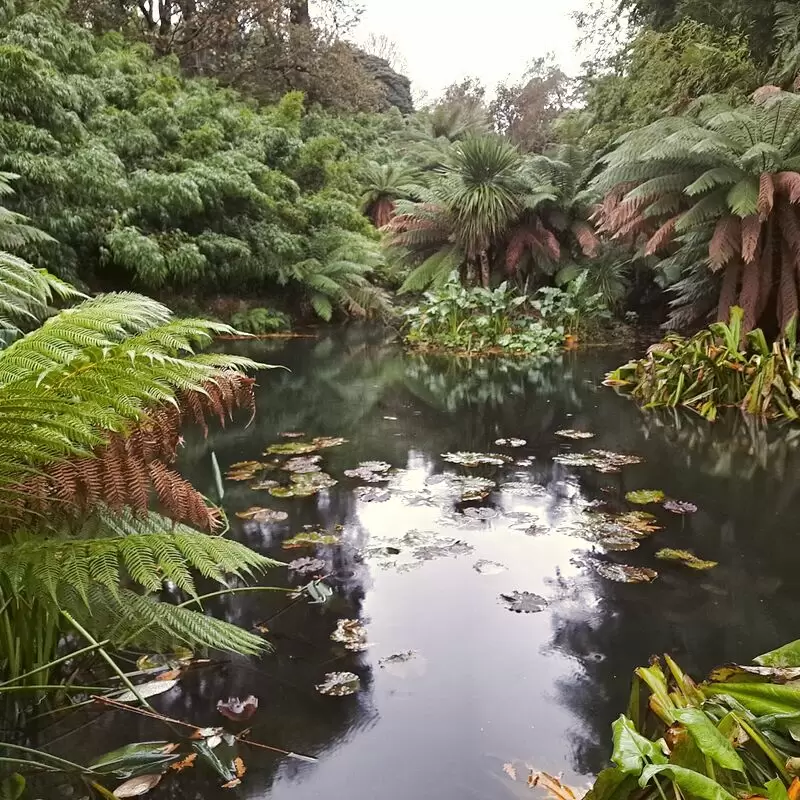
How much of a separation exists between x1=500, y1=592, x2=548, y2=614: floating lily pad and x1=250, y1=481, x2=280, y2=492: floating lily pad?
4.25ft

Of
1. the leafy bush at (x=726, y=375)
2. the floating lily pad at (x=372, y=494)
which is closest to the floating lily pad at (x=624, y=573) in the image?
the floating lily pad at (x=372, y=494)

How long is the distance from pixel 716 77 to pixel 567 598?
674 cm

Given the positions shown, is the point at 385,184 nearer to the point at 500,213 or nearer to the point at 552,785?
the point at 500,213

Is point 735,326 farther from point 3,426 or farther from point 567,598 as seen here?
point 3,426

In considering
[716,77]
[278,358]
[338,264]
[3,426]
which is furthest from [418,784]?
[338,264]

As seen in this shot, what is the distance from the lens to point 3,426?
1026 mm

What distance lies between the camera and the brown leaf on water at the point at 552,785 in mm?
1112

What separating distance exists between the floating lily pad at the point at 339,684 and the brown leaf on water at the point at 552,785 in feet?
1.40

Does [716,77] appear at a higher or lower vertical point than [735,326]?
higher

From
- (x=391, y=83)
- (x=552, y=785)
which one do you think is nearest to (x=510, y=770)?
(x=552, y=785)

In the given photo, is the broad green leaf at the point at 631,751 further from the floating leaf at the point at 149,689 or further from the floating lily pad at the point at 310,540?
the floating lily pad at the point at 310,540

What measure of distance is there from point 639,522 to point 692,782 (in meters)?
1.64

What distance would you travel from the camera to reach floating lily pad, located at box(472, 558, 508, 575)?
201cm

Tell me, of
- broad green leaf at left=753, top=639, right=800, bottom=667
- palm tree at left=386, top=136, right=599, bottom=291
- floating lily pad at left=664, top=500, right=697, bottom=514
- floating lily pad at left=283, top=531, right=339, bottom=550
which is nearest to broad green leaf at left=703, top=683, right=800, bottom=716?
broad green leaf at left=753, top=639, right=800, bottom=667
